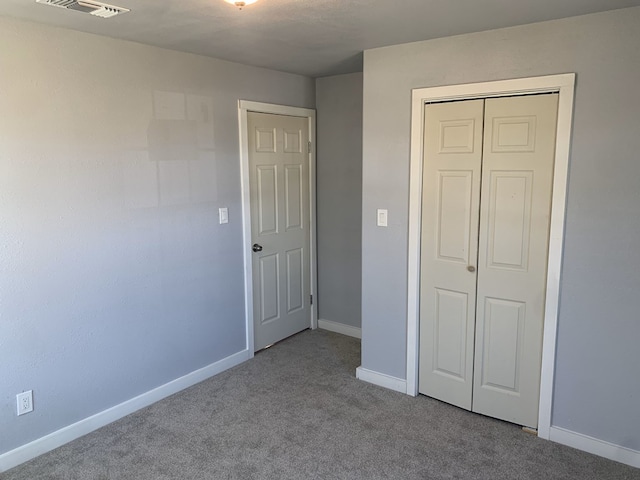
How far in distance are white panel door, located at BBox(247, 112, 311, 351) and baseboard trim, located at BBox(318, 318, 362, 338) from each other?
7.9 inches

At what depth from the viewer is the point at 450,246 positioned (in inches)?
120

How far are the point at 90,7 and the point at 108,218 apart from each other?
3.87ft

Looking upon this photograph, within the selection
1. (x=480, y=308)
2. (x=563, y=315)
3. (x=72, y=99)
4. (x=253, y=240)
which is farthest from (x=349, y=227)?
(x=72, y=99)

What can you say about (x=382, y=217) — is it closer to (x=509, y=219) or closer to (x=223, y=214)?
(x=509, y=219)

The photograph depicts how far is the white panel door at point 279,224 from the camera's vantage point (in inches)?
155

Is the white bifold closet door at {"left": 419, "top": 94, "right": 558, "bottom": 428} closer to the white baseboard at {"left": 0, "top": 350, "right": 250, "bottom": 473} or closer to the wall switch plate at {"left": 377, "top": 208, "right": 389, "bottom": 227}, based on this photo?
the wall switch plate at {"left": 377, "top": 208, "right": 389, "bottom": 227}

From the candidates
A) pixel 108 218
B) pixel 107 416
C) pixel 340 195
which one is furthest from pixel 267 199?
pixel 107 416

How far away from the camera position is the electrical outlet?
2.60m

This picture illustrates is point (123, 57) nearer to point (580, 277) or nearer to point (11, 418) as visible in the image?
point (11, 418)

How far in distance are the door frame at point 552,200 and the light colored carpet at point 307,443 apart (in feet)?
0.95

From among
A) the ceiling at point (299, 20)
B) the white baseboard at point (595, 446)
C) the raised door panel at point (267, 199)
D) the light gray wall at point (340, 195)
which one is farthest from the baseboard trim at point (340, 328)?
the ceiling at point (299, 20)

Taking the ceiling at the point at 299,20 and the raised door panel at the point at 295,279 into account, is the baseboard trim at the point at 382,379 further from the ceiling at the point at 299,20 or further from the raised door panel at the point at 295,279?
the ceiling at the point at 299,20

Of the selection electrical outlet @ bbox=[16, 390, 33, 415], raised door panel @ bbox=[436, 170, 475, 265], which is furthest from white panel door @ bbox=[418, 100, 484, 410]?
electrical outlet @ bbox=[16, 390, 33, 415]

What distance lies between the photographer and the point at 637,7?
7.55 feet
